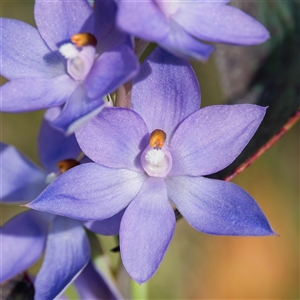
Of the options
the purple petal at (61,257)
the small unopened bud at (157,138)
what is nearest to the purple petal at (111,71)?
the small unopened bud at (157,138)

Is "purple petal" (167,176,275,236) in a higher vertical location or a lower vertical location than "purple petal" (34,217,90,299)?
higher

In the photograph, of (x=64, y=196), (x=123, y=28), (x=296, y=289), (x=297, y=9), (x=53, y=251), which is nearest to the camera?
(x=123, y=28)

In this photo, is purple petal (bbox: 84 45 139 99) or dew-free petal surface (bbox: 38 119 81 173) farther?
dew-free petal surface (bbox: 38 119 81 173)

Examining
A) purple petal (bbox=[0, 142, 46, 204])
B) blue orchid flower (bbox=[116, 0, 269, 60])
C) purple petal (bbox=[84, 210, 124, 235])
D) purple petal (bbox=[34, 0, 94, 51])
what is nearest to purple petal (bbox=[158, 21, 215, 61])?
blue orchid flower (bbox=[116, 0, 269, 60])

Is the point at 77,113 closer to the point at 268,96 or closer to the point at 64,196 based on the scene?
the point at 64,196

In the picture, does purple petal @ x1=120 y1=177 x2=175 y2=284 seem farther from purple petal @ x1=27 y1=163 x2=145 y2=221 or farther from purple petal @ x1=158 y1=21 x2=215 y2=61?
purple petal @ x1=158 y1=21 x2=215 y2=61

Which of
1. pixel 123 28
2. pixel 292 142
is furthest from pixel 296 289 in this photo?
pixel 123 28
